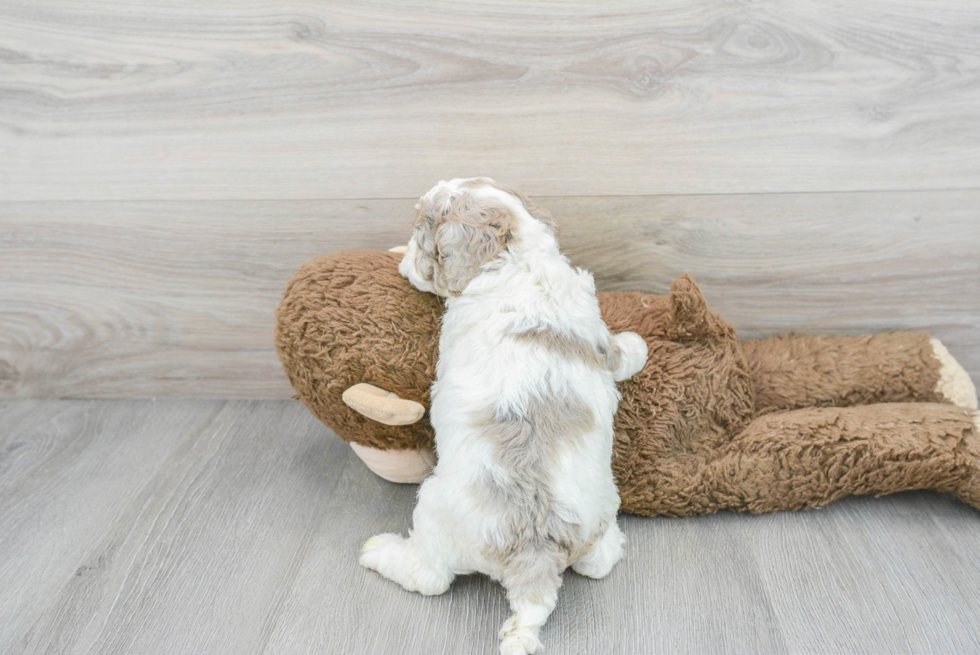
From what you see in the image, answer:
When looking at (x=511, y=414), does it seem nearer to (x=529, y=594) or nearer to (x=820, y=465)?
(x=529, y=594)

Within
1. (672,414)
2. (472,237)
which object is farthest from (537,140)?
(672,414)

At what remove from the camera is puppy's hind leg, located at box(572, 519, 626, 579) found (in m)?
1.29

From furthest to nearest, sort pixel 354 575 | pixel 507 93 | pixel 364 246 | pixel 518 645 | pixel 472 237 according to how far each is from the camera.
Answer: pixel 364 246
pixel 507 93
pixel 354 575
pixel 472 237
pixel 518 645

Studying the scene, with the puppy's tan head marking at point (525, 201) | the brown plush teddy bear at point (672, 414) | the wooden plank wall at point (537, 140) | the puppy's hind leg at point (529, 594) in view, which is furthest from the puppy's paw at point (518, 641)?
the wooden plank wall at point (537, 140)

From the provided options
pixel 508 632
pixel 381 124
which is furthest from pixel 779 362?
pixel 381 124

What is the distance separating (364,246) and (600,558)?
0.89 meters

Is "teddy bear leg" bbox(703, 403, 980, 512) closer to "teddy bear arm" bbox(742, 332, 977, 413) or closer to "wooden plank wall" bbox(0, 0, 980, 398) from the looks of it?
"teddy bear arm" bbox(742, 332, 977, 413)

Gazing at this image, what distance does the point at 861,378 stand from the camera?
1.56 m

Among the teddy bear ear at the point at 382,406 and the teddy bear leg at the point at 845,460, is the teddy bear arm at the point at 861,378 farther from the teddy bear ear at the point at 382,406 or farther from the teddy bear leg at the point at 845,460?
the teddy bear ear at the point at 382,406

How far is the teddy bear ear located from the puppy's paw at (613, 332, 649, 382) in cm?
39

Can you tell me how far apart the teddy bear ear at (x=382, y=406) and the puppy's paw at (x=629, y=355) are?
15.5 inches

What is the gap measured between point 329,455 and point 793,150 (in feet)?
4.18

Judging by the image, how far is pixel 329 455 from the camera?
5.62ft

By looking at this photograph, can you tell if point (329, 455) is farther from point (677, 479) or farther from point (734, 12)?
point (734, 12)
